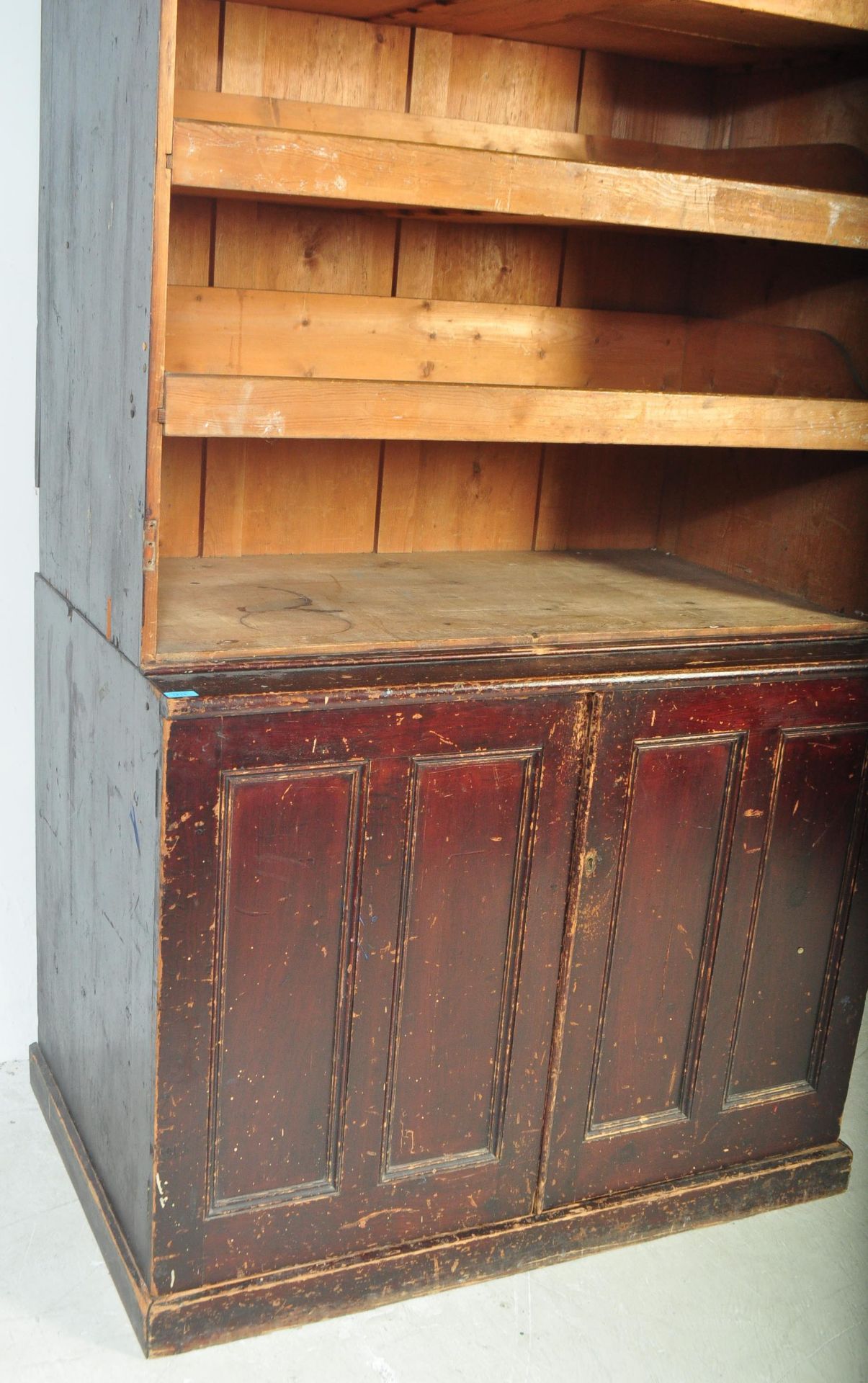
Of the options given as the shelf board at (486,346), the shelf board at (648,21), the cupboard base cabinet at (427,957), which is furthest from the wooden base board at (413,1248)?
the shelf board at (648,21)

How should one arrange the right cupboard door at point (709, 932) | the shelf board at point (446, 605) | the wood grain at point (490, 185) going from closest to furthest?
the wood grain at point (490, 185)
the shelf board at point (446, 605)
the right cupboard door at point (709, 932)

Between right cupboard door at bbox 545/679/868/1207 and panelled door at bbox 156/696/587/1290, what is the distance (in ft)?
0.29

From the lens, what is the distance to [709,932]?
2.22 meters

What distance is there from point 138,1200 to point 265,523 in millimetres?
1099

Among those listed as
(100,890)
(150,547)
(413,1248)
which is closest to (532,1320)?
(413,1248)

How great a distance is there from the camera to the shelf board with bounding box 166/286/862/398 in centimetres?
221

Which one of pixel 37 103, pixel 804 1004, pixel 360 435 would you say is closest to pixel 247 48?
pixel 37 103

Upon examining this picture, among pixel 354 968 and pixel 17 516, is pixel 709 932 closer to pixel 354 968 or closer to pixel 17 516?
pixel 354 968

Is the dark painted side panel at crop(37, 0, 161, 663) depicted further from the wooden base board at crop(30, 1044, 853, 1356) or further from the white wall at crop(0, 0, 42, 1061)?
the wooden base board at crop(30, 1044, 853, 1356)

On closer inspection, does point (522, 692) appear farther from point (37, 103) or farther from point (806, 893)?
point (37, 103)

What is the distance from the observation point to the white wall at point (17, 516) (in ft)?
7.23

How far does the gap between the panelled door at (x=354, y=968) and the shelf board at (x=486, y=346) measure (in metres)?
0.62

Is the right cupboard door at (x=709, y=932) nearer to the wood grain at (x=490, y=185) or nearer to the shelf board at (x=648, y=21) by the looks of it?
the wood grain at (x=490, y=185)

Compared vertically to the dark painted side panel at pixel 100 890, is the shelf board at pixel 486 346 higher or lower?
higher
